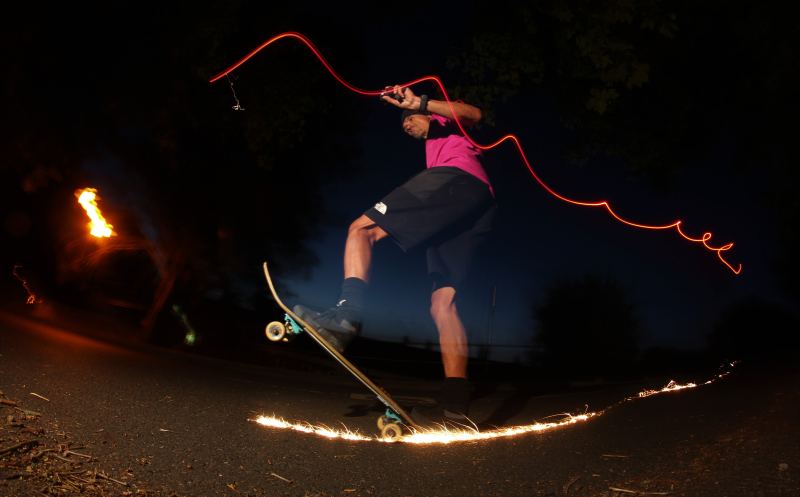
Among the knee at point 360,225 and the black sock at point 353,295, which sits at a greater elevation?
the knee at point 360,225

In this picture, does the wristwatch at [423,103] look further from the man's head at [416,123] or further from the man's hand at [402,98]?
the man's head at [416,123]

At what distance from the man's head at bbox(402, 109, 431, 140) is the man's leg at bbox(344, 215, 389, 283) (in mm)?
972

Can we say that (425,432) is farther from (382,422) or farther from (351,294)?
(351,294)

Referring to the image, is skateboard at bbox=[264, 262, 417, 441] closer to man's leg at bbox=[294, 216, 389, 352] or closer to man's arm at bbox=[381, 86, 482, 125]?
man's leg at bbox=[294, 216, 389, 352]

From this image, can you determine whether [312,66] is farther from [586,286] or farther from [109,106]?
[586,286]

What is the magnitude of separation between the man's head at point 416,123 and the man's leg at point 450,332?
1338 millimetres

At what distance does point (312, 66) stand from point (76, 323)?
6.36 meters

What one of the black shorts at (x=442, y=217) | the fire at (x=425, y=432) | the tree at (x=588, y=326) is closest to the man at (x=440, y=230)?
the black shorts at (x=442, y=217)

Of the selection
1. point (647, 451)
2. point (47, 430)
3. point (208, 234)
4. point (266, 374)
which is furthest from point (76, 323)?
point (647, 451)

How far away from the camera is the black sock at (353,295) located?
3988 mm

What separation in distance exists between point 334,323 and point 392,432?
0.83 meters

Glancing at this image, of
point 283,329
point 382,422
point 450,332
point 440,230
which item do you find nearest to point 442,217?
point 440,230

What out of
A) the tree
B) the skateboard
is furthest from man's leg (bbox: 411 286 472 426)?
the tree

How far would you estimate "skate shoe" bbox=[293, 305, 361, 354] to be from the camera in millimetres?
3824
